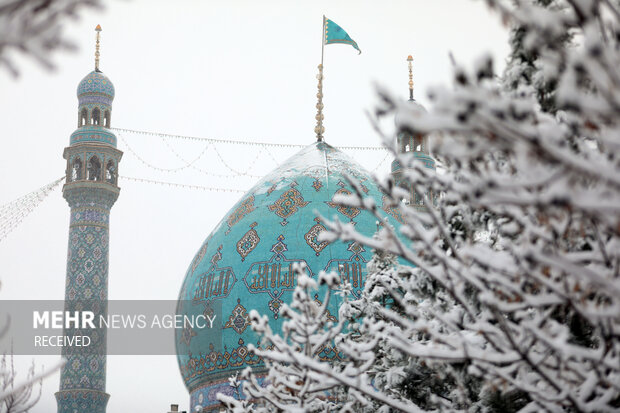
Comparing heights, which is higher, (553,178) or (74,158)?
(74,158)

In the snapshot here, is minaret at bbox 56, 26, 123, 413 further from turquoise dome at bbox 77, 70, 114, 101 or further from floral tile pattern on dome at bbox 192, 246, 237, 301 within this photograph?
floral tile pattern on dome at bbox 192, 246, 237, 301

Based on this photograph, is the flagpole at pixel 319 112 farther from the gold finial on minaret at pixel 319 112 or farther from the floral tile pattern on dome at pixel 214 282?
the floral tile pattern on dome at pixel 214 282

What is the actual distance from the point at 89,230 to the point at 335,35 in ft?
23.6

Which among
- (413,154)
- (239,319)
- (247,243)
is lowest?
(239,319)

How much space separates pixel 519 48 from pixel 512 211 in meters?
2.57

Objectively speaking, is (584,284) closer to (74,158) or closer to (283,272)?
(283,272)

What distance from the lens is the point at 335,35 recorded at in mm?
20391

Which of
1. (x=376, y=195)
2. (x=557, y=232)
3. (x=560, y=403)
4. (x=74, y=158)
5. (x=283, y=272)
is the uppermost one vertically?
(x=74, y=158)

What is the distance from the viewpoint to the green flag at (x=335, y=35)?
2030cm

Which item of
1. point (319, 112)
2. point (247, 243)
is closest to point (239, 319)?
point (247, 243)

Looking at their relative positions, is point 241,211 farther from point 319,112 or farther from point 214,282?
point 319,112

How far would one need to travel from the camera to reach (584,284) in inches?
144

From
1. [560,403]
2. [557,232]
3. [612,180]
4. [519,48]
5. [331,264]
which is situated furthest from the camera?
[331,264]

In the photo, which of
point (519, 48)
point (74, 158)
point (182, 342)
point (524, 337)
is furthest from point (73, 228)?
point (524, 337)
